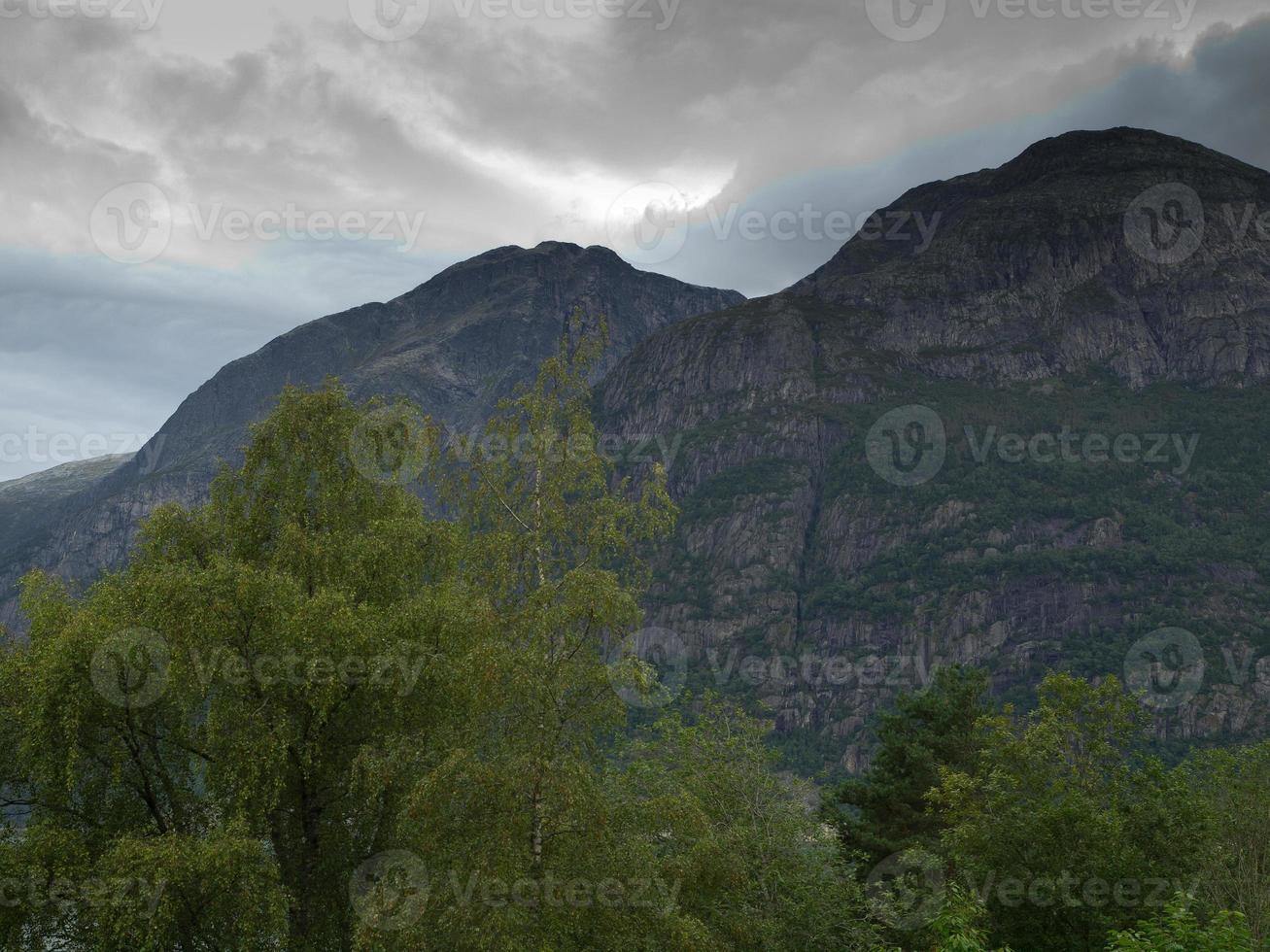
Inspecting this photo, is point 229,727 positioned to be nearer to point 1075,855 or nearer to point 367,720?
point 367,720

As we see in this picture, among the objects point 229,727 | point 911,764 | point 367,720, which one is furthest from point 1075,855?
point 911,764

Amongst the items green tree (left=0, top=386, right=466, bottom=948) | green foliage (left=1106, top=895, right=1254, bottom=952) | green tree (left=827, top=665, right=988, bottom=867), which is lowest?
green tree (left=827, top=665, right=988, bottom=867)

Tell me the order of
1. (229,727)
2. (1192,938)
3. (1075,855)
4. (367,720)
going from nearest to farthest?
(1192,938) → (229,727) → (367,720) → (1075,855)

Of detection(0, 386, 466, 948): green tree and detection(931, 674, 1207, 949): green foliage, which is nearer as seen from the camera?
detection(0, 386, 466, 948): green tree

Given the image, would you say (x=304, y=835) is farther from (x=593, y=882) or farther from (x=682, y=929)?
(x=682, y=929)

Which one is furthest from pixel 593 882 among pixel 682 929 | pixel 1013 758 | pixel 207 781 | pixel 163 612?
pixel 1013 758

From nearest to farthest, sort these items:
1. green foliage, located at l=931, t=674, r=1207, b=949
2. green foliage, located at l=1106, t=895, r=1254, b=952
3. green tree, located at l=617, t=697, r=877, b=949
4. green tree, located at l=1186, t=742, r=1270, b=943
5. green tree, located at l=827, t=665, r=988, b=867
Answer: green foliage, located at l=1106, t=895, r=1254, b=952, green tree, located at l=617, t=697, r=877, b=949, green foliage, located at l=931, t=674, r=1207, b=949, green tree, located at l=1186, t=742, r=1270, b=943, green tree, located at l=827, t=665, r=988, b=867

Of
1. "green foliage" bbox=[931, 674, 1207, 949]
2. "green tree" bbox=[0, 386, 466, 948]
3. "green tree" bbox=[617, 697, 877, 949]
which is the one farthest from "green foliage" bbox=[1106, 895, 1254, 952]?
"green tree" bbox=[0, 386, 466, 948]

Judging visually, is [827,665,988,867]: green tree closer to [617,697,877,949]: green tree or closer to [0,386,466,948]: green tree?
[617,697,877,949]: green tree

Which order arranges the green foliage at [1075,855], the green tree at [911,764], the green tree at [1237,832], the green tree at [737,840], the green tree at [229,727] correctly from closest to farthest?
the green tree at [229,727] → the green tree at [737,840] → the green foliage at [1075,855] → the green tree at [1237,832] → the green tree at [911,764]

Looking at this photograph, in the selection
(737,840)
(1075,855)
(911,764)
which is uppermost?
(737,840)

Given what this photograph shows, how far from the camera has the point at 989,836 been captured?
79.8 ft

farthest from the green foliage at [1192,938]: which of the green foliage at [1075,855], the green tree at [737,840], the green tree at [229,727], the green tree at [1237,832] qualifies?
the green tree at [1237,832]

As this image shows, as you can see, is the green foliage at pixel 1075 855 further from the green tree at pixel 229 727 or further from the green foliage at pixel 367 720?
the green tree at pixel 229 727
